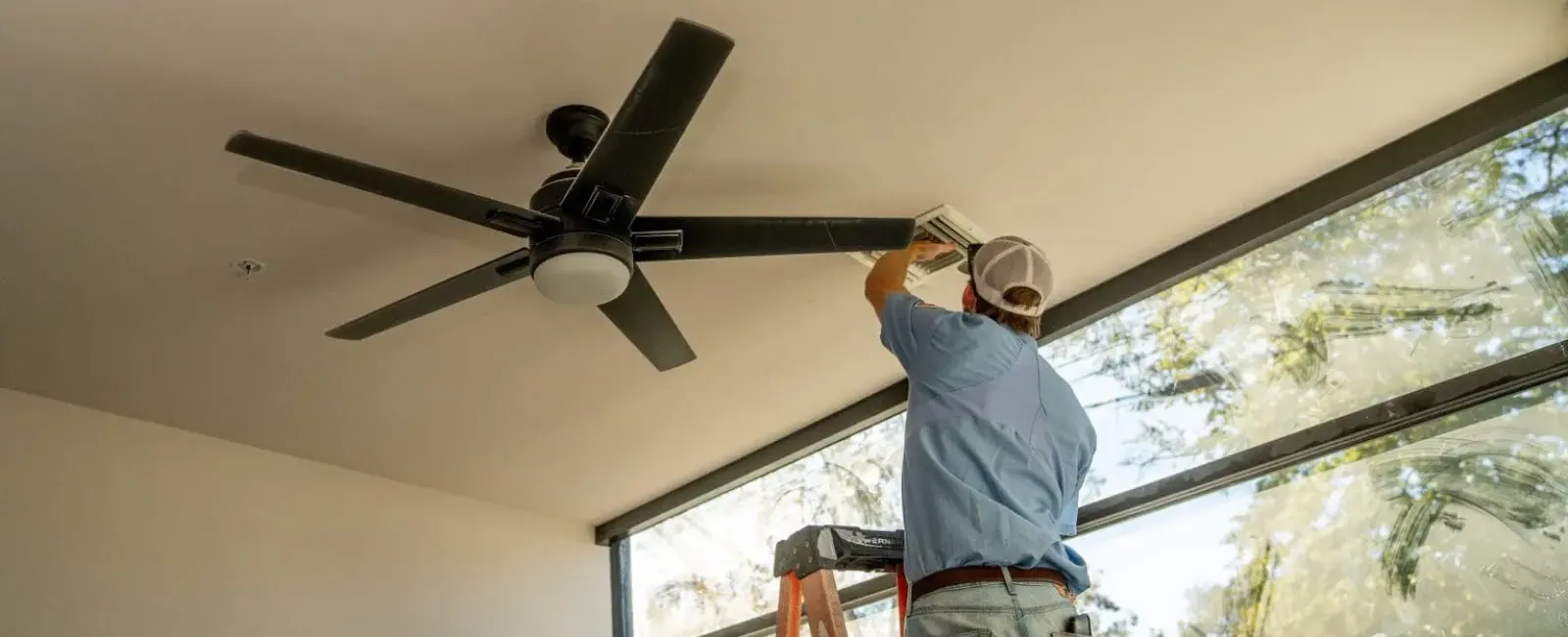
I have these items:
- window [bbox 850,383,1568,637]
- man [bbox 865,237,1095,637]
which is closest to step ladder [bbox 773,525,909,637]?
man [bbox 865,237,1095,637]

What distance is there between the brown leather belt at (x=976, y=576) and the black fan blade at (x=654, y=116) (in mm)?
880

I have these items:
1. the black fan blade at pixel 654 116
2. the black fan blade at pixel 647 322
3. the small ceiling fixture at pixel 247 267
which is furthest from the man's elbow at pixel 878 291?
the small ceiling fixture at pixel 247 267

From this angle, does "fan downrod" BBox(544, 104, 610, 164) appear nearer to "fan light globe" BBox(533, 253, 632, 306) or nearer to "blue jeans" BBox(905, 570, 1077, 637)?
"fan light globe" BBox(533, 253, 632, 306)

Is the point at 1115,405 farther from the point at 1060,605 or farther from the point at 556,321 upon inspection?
the point at 556,321

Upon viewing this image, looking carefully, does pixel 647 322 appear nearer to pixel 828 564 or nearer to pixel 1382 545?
pixel 828 564

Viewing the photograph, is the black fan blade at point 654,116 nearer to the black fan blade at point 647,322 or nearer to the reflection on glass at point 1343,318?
the black fan blade at point 647,322

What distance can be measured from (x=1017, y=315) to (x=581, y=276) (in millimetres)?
871

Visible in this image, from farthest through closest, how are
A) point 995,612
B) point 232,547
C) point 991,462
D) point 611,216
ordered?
point 232,547, point 611,216, point 991,462, point 995,612

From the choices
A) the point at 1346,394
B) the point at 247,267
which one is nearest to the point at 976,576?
the point at 1346,394

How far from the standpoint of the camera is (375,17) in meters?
1.89

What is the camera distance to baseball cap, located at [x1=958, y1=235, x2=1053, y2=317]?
2.00m

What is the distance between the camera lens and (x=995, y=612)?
1672 mm

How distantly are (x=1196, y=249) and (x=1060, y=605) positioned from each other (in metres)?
1.44

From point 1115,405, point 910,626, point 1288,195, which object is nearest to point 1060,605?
point 910,626
